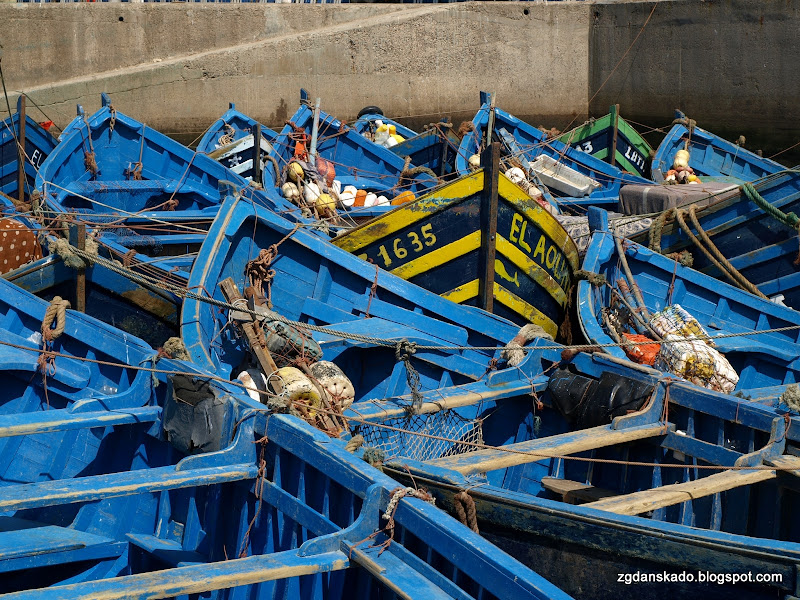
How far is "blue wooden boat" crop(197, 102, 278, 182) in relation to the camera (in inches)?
419

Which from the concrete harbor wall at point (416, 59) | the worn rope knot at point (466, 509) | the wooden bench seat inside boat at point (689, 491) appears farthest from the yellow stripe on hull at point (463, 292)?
the concrete harbor wall at point (416, 59)

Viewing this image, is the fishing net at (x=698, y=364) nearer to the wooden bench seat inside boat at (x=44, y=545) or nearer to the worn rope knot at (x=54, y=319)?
the wooden bench seat inside boat at (x=44, y=545)

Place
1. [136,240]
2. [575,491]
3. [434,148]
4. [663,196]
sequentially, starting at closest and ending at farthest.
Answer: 1. [575,491]
2. [136,240]
3. [663,196]
4. [434,148]

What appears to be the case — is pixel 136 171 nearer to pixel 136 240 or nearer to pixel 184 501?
pixel 136 240


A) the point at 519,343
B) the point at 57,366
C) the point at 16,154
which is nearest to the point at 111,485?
the point at 57,366

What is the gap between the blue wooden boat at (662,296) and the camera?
22.5 ft

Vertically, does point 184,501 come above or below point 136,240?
below

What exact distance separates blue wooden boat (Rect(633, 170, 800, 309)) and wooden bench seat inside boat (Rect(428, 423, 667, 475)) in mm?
3312

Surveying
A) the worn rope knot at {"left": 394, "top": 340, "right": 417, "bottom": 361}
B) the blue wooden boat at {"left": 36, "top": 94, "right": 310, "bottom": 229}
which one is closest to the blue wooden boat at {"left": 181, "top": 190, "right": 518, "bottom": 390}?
the worn rope knot at {"left": 394, "top": 340, "right": 417, "bottom": 361}

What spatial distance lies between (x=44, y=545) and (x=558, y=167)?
28.8 ft

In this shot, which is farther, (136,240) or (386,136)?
(386,136)

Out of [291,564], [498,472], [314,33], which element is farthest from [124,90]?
[291,564]

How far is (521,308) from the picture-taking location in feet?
23.5

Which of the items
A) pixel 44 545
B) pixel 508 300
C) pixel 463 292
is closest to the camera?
pixel 44 545
